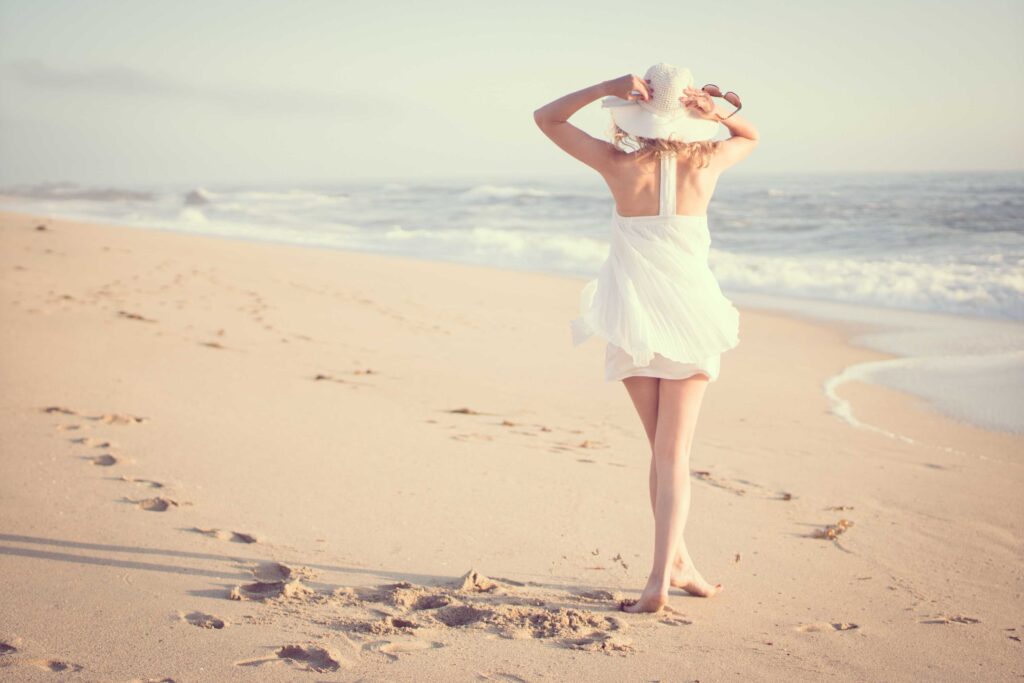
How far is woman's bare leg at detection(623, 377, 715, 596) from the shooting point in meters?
2.96

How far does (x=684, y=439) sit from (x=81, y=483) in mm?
2765

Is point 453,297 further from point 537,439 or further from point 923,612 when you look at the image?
point 923,612

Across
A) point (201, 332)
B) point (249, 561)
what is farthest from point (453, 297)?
point (249, 561)

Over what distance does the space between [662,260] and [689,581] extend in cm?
119

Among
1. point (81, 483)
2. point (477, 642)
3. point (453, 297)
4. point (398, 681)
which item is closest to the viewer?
point (398, 681)

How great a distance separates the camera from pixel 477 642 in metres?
2.56

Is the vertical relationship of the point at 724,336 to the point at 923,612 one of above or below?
above

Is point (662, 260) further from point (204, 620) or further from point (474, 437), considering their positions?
point (474, 437)

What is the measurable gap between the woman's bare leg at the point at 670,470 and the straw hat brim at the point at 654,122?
33.1 inches

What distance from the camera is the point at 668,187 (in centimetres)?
276

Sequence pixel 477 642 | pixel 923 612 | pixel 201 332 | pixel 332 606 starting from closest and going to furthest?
pixel 477 642
pixel 332 606
pixel 923 612
pixel 201 332

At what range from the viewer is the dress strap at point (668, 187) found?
273cm

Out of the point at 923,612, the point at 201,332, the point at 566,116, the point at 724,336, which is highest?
the point at 566,116

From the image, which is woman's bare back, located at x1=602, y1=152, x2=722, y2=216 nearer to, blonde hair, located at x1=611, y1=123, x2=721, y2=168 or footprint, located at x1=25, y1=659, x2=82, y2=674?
blonde hair, located at x1=611, y1=123, x2=721, y2=168
